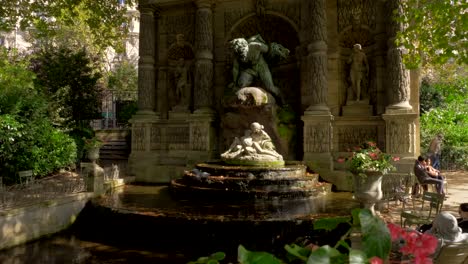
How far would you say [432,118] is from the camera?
2114 cm

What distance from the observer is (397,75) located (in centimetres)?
1101

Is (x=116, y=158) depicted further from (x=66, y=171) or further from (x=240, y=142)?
(x=240, y=142)

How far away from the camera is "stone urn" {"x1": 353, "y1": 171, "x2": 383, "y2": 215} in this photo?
7027 mm

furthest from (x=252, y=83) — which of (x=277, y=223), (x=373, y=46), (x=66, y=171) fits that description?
(x=66, y=171)

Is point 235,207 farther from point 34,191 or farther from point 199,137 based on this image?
point 199,137

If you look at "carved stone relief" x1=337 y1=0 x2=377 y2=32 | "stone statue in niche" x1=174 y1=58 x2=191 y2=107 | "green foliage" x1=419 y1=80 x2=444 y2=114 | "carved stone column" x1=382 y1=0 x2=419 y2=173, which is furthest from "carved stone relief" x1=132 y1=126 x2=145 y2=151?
"green foliage" x1=419 y1=80 x2=444 y2=114

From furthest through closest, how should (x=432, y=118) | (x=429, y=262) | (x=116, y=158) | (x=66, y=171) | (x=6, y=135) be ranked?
(x=432, y=118)
(x=116, y=158)
(x=66, y=171)
(x=6, y=135)
(x=429, y=262)

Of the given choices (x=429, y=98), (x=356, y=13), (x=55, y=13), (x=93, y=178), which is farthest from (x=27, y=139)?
(x=429, y=98)

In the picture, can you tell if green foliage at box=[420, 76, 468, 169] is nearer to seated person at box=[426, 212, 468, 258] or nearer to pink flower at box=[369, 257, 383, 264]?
seated person at box=[426, 212, 468, 258]

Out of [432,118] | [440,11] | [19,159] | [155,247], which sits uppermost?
[440,11]

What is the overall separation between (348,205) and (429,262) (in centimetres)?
773

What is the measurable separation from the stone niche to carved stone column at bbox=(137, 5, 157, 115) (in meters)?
0.04

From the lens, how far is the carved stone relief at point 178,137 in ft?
45.4

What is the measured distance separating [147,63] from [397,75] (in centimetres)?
837
